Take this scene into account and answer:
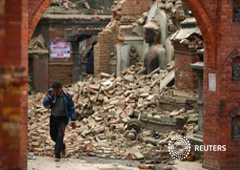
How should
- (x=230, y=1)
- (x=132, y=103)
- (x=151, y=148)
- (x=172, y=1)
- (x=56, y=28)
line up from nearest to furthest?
1. (x=230, y=1)
2. (x=151, y=148)
3. (x=132, y=103)
4. (x=172, y=1)
5. (x=56, y=28)

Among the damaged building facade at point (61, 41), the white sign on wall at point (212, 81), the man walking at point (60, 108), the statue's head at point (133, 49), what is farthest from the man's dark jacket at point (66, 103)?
the damaged building facade at point (61, 41)

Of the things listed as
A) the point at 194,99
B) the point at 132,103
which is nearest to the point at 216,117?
the point at 194,99

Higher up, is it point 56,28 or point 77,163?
point 56,28

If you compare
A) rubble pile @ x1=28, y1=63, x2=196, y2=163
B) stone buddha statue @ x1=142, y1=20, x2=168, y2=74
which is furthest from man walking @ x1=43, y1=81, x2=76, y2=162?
stone buddha statue @ x1=142, y1=20, x2=168, y2=74

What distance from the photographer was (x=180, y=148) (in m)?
14.0

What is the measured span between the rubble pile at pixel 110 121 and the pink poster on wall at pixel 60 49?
9.55m

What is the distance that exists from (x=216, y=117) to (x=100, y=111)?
580 centimetres

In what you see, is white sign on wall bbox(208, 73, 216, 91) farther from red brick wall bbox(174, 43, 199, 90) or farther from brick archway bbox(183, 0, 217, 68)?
red brick wall bbox(174, 43, 199, 90)

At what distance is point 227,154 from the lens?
41.5 ft

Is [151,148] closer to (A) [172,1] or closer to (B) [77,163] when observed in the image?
(B) [77,163]

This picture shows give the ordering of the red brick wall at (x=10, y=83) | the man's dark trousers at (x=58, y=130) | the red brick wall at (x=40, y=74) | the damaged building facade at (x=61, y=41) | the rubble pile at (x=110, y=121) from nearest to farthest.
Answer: the red brick wall at (x=10, y=83), the man's dark trousers at (x=58, y=130), the rubble pile at (x=110, y=121), the damaged building facade at (x=61, y=41), the red brick wall at (x=40, y=74)

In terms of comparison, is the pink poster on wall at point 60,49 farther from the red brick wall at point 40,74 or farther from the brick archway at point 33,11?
the brick archway at point 33,11

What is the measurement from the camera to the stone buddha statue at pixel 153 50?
2000 centimetres

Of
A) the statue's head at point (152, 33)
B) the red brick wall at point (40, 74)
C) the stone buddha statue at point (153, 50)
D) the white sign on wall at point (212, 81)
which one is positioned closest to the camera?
the white sign on wall at point (212, 81)
